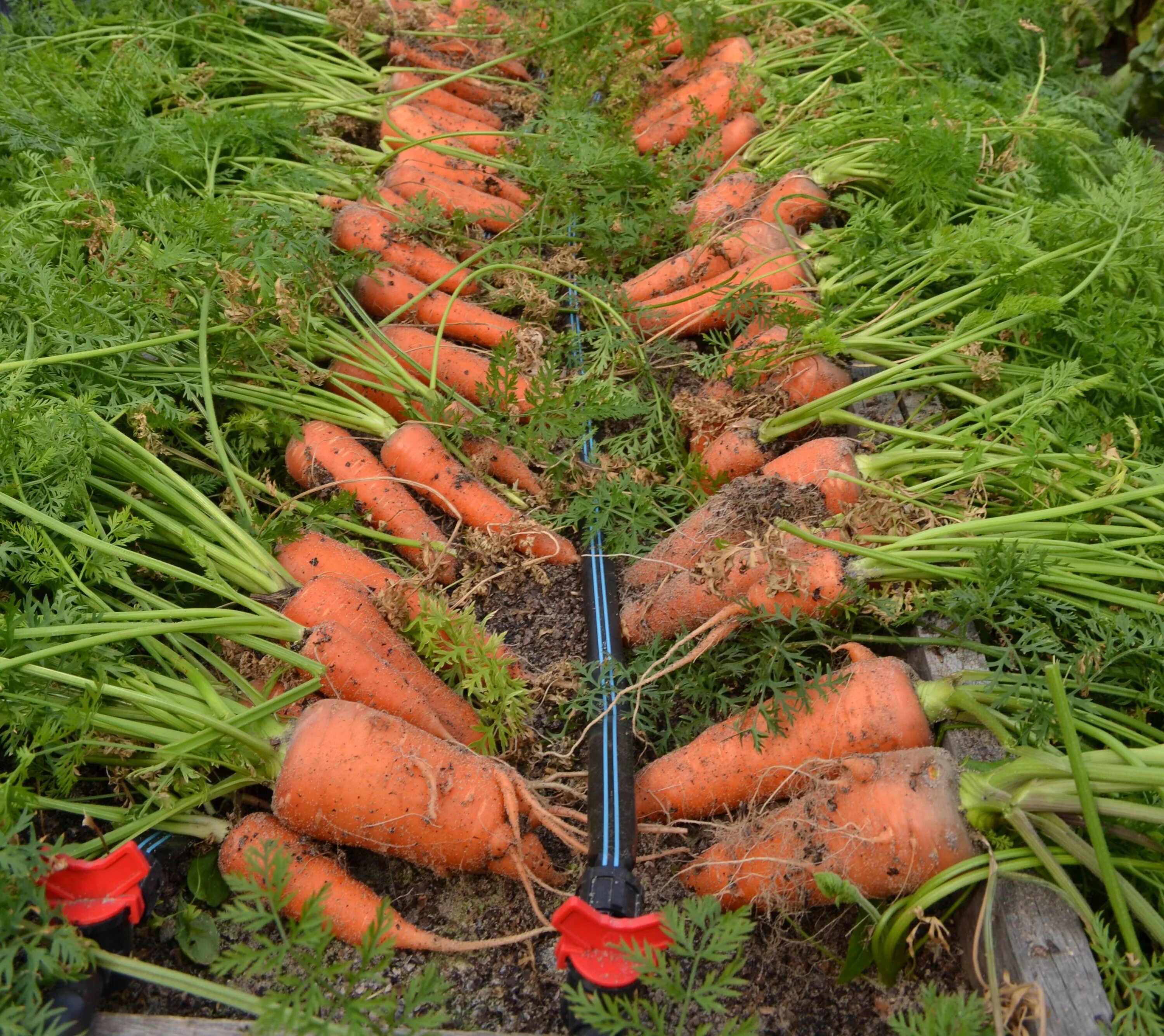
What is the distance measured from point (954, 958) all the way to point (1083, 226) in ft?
6.45

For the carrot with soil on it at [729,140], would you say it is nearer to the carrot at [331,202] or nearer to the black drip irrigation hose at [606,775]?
the carrot at [331,202]

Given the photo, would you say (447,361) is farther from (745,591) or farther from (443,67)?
(443,67)

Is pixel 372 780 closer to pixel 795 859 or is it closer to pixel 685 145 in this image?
pixel 795 859

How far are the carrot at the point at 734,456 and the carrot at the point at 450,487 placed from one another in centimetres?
46

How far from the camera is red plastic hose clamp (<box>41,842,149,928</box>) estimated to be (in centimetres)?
154

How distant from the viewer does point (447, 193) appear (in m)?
3.34

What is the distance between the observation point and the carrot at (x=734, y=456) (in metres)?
2.55

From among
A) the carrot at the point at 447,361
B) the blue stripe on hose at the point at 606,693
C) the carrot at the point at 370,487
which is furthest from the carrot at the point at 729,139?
the carrot at the point at 370,487

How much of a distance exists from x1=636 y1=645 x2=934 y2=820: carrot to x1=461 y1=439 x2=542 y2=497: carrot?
95cm

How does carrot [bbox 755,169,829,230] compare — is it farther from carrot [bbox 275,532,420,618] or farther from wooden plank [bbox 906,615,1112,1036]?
wooden plank [bbox 906,615,1112,1036]

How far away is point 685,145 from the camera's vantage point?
3547mm

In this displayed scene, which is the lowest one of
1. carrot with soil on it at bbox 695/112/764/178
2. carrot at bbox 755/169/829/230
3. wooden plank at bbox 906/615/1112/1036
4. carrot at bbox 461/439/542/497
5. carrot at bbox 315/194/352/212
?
wooden plank at bbox 906/615/1112/1036

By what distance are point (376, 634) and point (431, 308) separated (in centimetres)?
126

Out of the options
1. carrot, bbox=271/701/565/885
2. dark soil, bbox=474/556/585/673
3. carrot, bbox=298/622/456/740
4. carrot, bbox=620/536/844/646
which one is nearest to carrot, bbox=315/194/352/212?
dark soil, bbox=474/556/585/673
